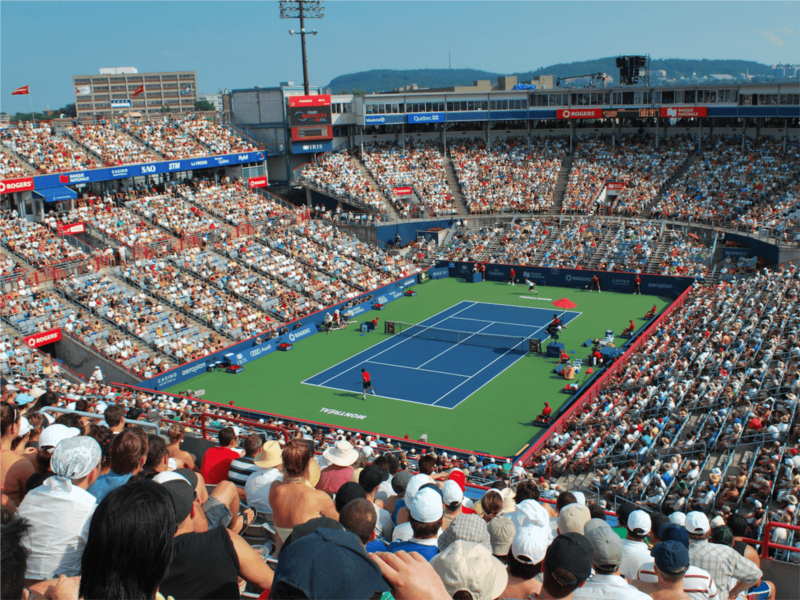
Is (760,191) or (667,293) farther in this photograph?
(760,191)

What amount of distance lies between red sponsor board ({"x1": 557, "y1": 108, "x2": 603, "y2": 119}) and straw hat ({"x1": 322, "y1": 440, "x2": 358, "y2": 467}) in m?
56.1

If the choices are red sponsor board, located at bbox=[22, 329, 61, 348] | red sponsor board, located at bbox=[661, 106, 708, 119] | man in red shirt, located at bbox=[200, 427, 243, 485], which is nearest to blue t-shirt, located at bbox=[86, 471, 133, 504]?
man in red shirt, located at bbox=[200, 427, 243, 485]

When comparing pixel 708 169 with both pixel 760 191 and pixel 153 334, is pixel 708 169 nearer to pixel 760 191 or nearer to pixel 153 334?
pixel 760 191

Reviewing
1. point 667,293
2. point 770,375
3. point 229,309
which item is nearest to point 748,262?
point 667,293

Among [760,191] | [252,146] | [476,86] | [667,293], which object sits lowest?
[667,293]

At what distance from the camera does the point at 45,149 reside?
44.2 metres

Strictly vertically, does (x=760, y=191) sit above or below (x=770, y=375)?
above

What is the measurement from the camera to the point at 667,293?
140 feet

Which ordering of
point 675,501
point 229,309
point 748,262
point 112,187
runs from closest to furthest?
1. point 675,501
2. point 229,309
3. point 748,262
4. point 112,187

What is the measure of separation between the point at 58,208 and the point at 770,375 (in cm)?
3735

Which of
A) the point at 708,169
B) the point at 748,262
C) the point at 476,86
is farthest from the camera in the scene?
the point at 476,86

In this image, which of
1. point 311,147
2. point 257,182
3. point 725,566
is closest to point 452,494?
point 725,566

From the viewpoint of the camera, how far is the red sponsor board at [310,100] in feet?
191

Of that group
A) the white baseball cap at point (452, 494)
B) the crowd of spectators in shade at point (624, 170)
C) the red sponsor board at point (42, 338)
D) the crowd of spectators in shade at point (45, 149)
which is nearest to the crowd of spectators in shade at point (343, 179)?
the crowd of spectators in shade at point (624, 170)
